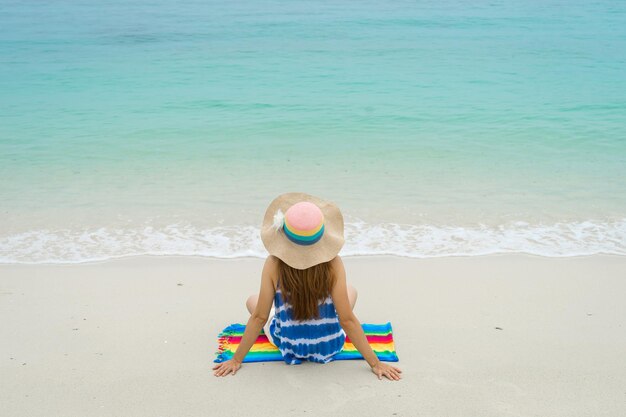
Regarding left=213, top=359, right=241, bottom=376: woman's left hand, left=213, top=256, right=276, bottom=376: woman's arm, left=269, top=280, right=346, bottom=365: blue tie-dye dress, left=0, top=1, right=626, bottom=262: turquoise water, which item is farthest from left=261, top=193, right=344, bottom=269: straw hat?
left=0, top=1, right=626, bottom=262: turquoise water

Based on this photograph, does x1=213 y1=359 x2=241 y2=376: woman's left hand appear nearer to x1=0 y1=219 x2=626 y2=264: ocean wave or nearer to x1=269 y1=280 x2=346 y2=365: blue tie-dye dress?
x1=269 y1=280 x2=346 y2=365: blue tie-dye dress

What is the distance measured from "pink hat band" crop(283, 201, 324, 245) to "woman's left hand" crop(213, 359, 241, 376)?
71 cm

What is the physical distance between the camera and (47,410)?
3.07 metres

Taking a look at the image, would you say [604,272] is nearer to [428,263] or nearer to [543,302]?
[543,302]

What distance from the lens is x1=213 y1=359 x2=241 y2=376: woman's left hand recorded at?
3346mm

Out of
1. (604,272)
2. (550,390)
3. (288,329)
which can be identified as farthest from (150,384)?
(604,272)

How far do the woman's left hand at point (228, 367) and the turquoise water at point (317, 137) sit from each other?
186cm

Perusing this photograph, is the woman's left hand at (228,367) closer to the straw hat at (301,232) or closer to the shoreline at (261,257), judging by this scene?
the straw hat at (301,232)

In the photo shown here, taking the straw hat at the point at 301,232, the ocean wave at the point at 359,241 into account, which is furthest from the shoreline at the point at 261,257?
the straw hat at the point at 301,232

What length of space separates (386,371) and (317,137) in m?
6.05

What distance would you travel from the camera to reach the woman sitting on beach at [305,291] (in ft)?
10.1

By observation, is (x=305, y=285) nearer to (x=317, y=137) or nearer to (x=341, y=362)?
(x=341, y=362)

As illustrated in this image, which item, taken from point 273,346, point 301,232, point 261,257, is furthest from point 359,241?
point 301,232

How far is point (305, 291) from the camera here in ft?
10.6
